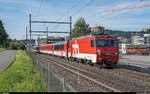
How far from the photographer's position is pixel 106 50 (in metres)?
18.0

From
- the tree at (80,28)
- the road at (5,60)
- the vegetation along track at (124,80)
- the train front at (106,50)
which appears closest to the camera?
the vegetation along track at (124,80)

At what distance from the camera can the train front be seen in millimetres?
17750

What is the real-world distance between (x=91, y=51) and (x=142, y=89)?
9.28m

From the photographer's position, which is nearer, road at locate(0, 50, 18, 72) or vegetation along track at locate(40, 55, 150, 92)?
vegetation along track at locate(40, 55, 150, 92)

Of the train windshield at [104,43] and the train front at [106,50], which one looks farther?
the train windshield at [104,43]

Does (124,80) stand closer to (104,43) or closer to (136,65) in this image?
(104,43)

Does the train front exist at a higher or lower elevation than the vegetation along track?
higher

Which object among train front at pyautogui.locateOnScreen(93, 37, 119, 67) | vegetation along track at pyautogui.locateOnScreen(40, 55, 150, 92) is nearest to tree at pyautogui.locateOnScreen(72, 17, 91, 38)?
train front at pyautogui.locateOnScreen(93, 37, 119, 67)

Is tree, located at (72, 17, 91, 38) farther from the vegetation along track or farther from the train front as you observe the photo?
the vegetation along track

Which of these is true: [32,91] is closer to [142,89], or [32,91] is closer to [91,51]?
[142,89]

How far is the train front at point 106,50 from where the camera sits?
1775 centimetres

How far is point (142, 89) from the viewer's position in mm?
9672

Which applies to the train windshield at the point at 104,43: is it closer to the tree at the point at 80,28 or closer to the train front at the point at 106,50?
the train front at the point at 106,50

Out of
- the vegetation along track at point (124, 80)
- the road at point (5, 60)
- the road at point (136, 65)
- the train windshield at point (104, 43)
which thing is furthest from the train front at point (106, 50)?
the road at point (5, 60)
